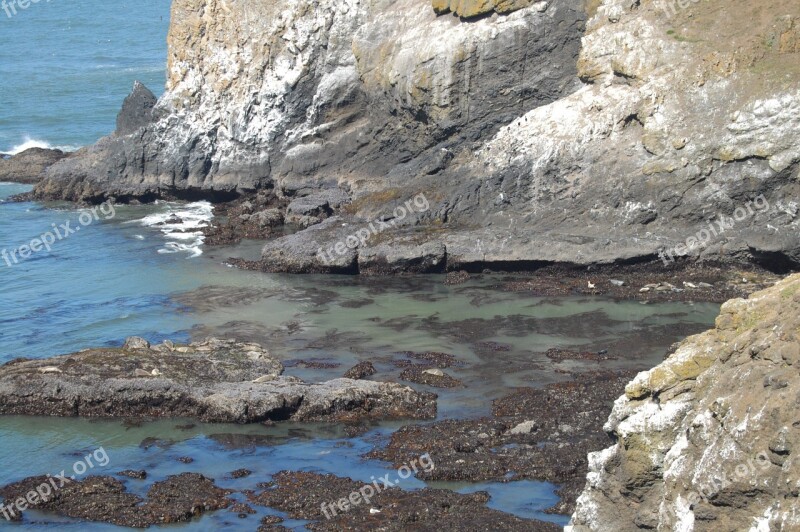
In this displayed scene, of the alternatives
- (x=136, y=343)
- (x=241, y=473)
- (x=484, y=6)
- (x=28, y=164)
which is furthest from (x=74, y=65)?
(x=241, y=473)

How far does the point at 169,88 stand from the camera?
40844mm

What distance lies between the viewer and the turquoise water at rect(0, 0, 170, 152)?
56.8 m

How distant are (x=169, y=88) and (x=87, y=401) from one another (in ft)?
76.1

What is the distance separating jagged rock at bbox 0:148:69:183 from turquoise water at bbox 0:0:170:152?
3349 millimetres

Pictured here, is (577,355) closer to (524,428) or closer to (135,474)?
(524,428)

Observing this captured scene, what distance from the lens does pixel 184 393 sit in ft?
64.9

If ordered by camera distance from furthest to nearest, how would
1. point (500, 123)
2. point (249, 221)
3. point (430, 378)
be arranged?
1. point (249, 221)
2. point (500, 123)
3. point (430, 378)

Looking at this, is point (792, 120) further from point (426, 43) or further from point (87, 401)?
point (87, 401)

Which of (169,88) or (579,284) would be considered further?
(169,88)

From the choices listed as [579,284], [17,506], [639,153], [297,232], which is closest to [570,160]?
[639,153]

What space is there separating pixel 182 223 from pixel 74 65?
4298 cm

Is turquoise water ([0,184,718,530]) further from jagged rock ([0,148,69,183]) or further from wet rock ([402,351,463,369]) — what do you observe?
jagged rock ([0,148,69,183])

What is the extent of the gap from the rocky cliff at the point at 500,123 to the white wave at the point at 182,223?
0.79 metres

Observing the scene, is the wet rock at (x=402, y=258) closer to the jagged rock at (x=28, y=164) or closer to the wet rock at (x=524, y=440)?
the wet rock at (x=524, y=440)
